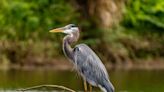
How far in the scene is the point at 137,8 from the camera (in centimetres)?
3434

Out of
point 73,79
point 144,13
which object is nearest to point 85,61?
point 73,79

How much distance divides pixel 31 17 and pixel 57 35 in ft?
4.32

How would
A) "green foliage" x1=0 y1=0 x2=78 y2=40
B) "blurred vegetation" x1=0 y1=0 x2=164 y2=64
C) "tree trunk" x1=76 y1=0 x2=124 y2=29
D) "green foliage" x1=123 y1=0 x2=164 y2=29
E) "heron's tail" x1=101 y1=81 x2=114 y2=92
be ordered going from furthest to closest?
"green foliage" x1=123 y1=0 x2=164 y2=29
"tree trunk" x1=76 y1=0 x2=124 y2=29
"green foliage" x1=0 y1=0 x2=78 y2=40
"blurred vegetation" x1=0 y1=0 x2=164 y2=64
"heron's tail" x1=101 y1=81 x2=114 y2=92

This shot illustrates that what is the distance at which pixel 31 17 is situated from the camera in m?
31.8

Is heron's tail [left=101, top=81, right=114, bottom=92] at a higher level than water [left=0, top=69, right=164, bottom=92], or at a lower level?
higher

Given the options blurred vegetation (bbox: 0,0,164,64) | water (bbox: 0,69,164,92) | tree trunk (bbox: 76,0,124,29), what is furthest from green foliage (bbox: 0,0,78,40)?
water (bbox: 0,69,164,92)

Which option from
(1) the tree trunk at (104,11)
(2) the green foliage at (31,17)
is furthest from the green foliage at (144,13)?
(2) the green foliage at (31,17)

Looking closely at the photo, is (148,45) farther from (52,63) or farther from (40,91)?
(40,91)

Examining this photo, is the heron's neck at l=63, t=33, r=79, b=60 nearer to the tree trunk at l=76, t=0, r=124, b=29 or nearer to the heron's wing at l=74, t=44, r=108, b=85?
the heron's wing at l=74, t=44, r=108, b=85

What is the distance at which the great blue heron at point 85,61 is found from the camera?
549 inches

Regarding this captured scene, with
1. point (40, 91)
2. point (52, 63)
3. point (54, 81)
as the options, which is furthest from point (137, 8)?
point (40, 91)

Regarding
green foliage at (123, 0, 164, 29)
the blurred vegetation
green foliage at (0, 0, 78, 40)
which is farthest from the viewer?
green foliage at (123, 0, 164, 29)

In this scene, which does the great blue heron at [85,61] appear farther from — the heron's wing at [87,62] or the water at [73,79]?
the water at [73,79]

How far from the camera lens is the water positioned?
23.5 metres
